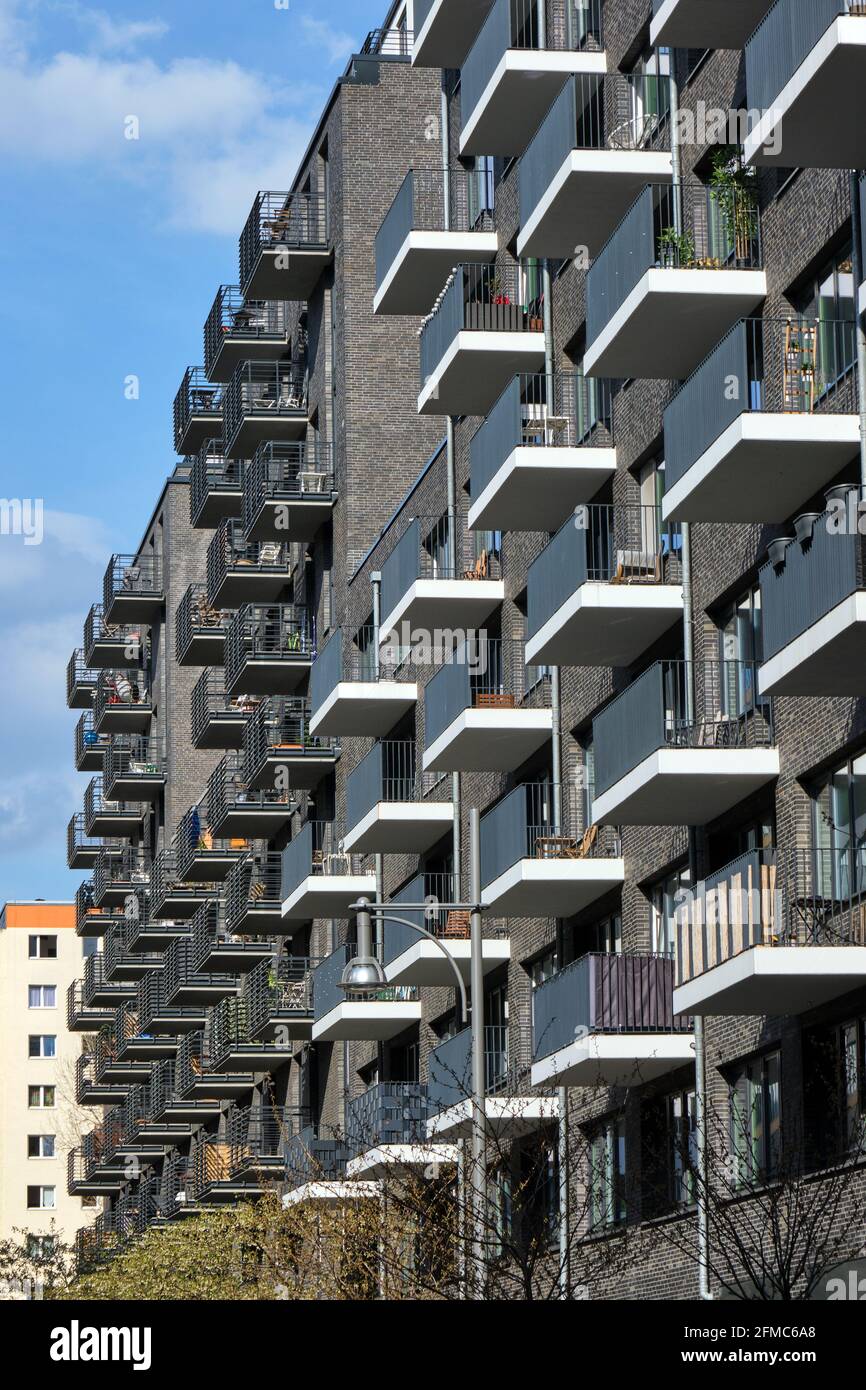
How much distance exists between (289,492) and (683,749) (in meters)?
27.5

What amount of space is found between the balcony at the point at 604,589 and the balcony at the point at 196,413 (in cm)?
3390

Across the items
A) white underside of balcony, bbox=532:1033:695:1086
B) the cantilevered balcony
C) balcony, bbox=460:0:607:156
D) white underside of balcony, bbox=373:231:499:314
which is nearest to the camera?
white underside of balcony, bbox=532:1033:695:1086

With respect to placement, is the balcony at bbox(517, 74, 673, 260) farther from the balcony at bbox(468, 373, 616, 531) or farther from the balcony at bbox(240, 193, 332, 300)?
the balcony at bbox(240, 193, 332, 300)

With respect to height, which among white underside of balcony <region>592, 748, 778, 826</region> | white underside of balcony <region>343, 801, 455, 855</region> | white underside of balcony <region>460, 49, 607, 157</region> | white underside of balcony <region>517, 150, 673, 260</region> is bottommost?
white underside of balcony <region>592, 748, 778, 826</region>

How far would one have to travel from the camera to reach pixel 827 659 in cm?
2458

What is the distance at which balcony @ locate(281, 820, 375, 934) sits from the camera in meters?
52.2

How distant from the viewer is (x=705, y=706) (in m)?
30.7

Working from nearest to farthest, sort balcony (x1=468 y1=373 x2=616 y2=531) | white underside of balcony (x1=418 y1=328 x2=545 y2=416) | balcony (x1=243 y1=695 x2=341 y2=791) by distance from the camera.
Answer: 1. balcony (x1=468 y1=373 x2=616 y2=531)
2. white underside of balcony (x1=418 y1=328 x2=545 y2=416)
3. balcony (x1=243 y1=695 x2=341 y2=791)

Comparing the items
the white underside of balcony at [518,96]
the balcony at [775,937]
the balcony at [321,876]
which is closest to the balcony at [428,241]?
the white underside of balcony at [518,96]

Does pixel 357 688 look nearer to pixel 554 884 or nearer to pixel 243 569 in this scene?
pixel 243 569

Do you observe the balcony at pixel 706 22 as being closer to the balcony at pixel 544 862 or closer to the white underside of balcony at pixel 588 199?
the white underside of balcony at pixel 588 199

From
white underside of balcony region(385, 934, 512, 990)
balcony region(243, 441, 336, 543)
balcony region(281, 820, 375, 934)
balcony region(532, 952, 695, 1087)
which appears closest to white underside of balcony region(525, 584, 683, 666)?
balcony region(532, 952, 695, 1087)

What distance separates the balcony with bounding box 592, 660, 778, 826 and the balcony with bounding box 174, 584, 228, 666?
34967mm

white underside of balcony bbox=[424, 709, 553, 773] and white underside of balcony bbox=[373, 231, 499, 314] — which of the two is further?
white underside of balcony bbox=[373, 231, 499, 314]
